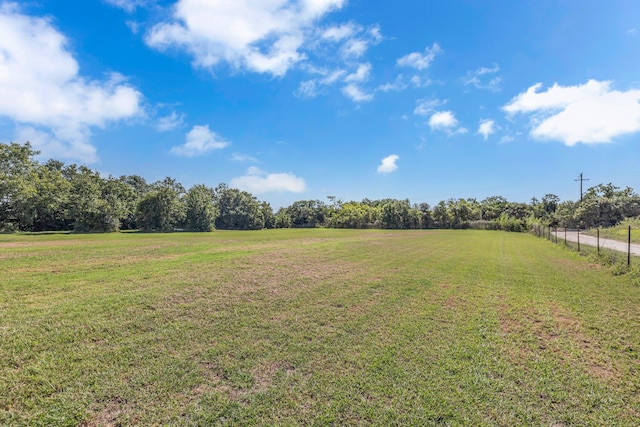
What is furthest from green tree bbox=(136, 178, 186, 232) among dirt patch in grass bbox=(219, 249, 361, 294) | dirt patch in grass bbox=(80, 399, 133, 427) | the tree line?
dirt patch in grass bbox=(80, 399, 133, 427)

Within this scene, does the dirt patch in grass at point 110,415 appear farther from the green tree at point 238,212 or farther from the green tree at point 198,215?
the green tree at point 238,212

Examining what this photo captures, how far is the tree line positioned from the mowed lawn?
4392 centimetres

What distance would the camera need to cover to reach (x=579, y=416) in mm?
2982

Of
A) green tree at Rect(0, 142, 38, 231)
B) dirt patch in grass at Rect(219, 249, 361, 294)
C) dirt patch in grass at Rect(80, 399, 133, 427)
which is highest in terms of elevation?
green tree at Rect(0, 142, 38, 231)

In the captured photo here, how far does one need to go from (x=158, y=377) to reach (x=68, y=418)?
879mm

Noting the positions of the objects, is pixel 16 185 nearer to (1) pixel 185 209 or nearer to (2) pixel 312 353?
(1) pixel 185 209

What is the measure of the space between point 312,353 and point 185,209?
192 feet

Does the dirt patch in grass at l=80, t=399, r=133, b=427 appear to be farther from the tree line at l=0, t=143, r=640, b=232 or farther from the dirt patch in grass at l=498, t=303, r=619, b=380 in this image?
the tree line at l=0, t=143, r=640, b=232

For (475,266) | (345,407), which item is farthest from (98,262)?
(475,266)

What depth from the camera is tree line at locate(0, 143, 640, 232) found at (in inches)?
1506

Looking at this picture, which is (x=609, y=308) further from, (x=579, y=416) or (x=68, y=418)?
(x=68, y=418)

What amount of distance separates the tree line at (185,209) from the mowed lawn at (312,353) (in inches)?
1729

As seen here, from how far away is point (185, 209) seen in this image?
55.7 m

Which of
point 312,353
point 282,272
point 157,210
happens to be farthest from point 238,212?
point 312,353
